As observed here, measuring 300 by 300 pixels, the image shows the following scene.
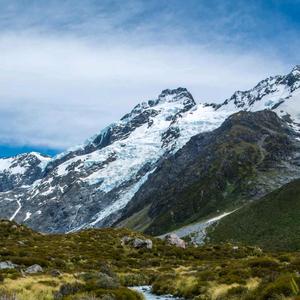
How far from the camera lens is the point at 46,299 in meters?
31.9

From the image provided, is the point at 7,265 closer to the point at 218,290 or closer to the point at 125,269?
the point at 125,269

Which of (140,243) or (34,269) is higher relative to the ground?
(34,269)

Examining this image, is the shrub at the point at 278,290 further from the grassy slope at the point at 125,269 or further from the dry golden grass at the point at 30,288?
the dry golden grass at the point at 30,288

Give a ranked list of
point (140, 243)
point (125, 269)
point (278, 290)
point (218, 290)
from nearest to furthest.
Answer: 1. point (278, 290)
2. point (218, 290)
3. point (125, 269)
4. point (140, 243)

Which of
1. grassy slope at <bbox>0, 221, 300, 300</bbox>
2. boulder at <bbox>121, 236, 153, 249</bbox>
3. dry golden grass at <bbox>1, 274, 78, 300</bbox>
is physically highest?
dry golden grass at <bbox>1, 274, 78, 300</bbox>

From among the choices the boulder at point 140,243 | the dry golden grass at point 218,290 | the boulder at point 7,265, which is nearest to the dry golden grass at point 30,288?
the dry golden grass at point 218,290

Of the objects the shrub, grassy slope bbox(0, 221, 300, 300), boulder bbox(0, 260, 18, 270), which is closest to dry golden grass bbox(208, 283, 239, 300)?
grassy slope bbox(0, 221, 300, 300)

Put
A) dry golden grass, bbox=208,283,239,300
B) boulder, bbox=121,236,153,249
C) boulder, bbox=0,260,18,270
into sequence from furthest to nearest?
boulder, bbox=121,236,153,249 < boulder, bbox=0,260,18,270 < dry golden grass, bbox=208,283,239,300

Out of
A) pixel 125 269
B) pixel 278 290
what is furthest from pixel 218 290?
pixel 125 269

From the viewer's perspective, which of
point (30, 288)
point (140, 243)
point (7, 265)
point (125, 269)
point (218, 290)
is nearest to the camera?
point (218, 290)

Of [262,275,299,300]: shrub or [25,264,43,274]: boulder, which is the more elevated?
[262,275,299,300]: shrub

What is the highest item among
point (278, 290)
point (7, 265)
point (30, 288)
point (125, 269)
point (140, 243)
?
point (278, 290)

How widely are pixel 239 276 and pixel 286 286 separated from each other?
13.3 meters

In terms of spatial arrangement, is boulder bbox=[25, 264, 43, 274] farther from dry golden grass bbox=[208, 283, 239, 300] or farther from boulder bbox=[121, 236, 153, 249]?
boulder bbox=[121, 236, 153, 249]
